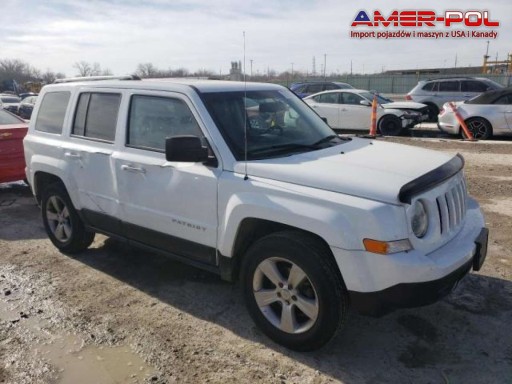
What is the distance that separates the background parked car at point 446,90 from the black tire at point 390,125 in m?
3.36

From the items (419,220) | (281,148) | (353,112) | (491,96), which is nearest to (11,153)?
(281,148)

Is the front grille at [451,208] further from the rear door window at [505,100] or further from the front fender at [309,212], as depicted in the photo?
the rear door window at [505,100]

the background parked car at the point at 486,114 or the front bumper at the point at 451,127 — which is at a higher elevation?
the background parked car at the point at 486,114

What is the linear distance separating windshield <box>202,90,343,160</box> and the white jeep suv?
0.01 m

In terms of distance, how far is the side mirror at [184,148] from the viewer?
11.1 feet

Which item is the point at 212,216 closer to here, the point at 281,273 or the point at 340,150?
the point at 281,273

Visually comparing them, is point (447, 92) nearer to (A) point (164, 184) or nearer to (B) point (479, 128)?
(B) point (479, 128)

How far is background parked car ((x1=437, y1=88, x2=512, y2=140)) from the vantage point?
12.3 meters

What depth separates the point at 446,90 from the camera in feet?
53.7

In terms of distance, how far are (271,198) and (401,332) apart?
57.5 inches

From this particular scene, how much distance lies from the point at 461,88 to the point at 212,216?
14956 millimetres

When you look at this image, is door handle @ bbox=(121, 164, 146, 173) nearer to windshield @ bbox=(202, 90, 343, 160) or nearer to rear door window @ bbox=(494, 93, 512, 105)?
windshield @ bbox=(202, 90, 343, 160)

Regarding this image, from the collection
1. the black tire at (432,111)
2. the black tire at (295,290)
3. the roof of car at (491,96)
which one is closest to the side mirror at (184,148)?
the black tire at (295,290)

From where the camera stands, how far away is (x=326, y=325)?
3137 mm
